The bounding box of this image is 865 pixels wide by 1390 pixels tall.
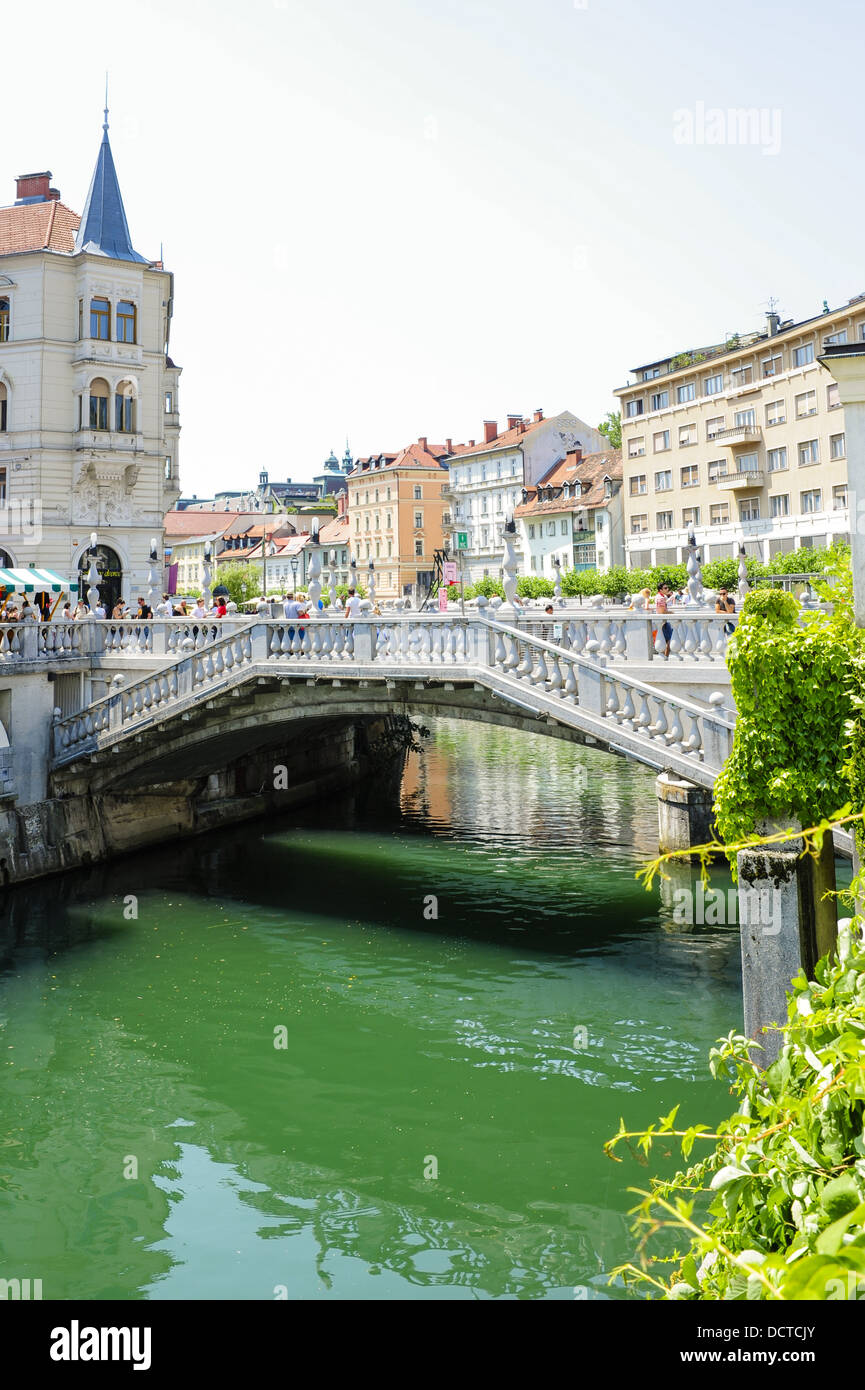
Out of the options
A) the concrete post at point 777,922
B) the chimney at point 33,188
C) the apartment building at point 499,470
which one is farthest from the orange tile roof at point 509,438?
the concrete post at point 777,922

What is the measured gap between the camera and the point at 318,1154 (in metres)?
12.0

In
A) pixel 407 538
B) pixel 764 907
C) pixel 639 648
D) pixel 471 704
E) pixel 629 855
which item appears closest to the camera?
pixel 764 907

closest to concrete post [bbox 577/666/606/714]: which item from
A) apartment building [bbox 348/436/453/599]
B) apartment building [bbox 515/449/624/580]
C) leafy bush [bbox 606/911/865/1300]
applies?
leafy bush [bbox 606/911/865/1300]

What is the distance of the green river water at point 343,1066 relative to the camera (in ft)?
33.0

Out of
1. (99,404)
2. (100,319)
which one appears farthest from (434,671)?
(100,319)

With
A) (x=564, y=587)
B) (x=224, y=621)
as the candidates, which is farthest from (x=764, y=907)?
(x=564, y=587)

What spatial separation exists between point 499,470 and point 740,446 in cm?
4501

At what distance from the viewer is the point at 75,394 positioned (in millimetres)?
39125

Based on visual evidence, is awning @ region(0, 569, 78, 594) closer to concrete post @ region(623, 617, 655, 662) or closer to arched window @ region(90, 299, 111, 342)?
arched window @ region(90, 299, 111, 342)

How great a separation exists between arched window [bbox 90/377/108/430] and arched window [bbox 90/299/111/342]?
151cm

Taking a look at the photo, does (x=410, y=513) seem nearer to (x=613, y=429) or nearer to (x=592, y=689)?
(x=613, y=429)
